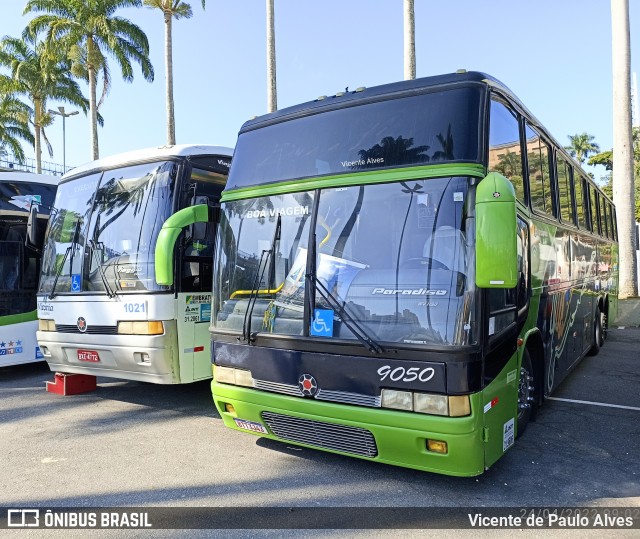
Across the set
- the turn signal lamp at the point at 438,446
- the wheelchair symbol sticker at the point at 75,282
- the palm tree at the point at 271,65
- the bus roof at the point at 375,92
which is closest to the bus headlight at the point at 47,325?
the wheelchair symbol sticker at the point at 75,282

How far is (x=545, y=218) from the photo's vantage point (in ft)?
17.2

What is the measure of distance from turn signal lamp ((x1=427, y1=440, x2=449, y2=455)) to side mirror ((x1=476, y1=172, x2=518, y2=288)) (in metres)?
1.12

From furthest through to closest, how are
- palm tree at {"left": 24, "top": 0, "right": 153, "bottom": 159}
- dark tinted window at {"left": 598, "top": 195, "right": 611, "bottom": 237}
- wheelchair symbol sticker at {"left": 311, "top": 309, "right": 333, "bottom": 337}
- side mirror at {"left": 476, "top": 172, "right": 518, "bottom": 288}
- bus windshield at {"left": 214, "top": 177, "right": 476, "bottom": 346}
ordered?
palm tree at {"left": 24, "top": 0, "right": 153, "bottom": 159} → dark tinted window at {"left": 598, "top": 195, "right": 611, "bottom": 237} → wheelchair symbol sticker at {"left": 311, "top": 309, "right": 333, "bottom": 337} → bus windshield at {"left": 214, "top": 177, "right": 476, "bottom": 346} → side mirror at {"left": 476, "top": 172, "right": 518, "bottom": 288}

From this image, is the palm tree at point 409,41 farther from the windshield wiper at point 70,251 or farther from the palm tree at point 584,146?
the palm tree at point 584,146

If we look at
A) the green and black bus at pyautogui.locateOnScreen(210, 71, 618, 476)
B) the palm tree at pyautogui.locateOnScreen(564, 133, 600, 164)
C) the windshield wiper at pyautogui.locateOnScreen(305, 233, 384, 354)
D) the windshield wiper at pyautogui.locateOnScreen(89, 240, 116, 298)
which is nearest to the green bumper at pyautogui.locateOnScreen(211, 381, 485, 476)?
the green and black bus at pyautogui.locateOnScreen(210, 71, 618, 476)

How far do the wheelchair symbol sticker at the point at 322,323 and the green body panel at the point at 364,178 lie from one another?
0.99 m

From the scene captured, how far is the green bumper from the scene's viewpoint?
11.3ft

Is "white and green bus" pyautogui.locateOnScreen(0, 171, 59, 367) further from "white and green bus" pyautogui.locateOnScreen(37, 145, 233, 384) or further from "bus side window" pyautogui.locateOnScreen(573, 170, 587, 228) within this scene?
"bus side window" pyautogui.locateOnScreen(573, 170, 587, 228)

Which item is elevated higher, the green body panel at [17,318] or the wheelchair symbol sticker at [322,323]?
the wheelchair symbol sticker at [322,323]

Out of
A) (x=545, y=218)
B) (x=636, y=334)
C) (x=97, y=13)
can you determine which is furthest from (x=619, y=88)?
(x=97, y=13)

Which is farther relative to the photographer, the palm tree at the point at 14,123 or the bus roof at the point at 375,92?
the palm tree at the point at 14,123

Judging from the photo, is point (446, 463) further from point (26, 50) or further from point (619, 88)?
point (26, 50)

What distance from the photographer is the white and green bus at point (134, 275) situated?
559 cm

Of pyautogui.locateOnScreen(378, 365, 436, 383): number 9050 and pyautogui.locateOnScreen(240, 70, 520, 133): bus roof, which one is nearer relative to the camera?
→ pyautogui.locateOnScreen(378, 365, 436, 383): number 9050
